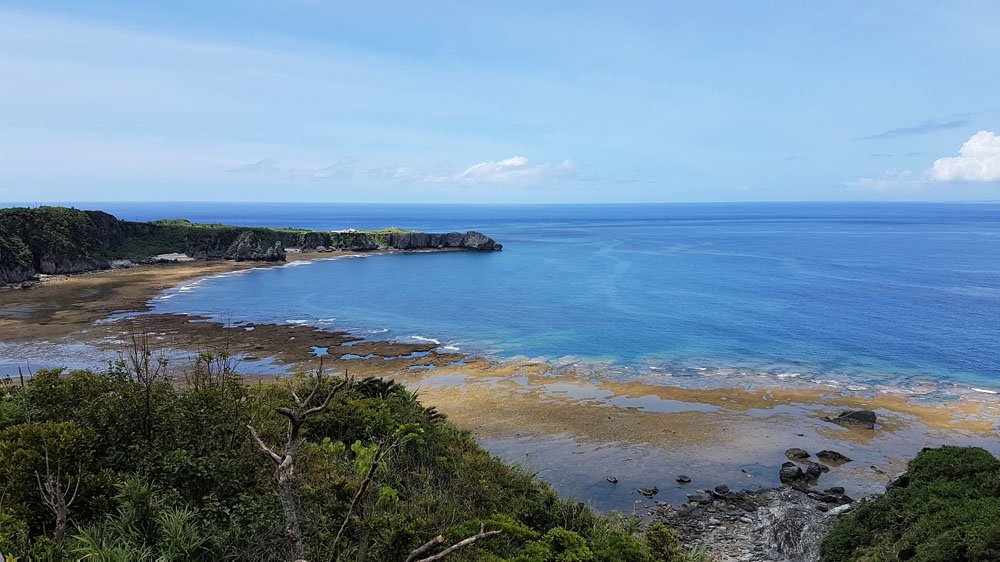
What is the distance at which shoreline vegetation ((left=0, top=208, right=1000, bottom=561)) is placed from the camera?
926cm

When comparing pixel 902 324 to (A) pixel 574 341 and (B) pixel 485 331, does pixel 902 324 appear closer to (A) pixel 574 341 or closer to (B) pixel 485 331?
(A) pixel 574 341

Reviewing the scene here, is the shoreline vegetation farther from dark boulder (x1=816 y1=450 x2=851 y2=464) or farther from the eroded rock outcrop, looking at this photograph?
dark boulder (x1=816 y1=450 x2=851 y2=464)

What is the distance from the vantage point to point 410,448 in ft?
55.0

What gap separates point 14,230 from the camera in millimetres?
79625

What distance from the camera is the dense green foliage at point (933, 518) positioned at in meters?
13.0

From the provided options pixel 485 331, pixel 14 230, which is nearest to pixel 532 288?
pixel 485 331

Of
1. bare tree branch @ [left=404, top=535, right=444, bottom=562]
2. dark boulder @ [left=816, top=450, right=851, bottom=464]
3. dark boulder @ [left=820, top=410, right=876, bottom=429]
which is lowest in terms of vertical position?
dark boulder @ [left=816, top=450, right=851, bottom=464]

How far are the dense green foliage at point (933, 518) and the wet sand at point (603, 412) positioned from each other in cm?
698

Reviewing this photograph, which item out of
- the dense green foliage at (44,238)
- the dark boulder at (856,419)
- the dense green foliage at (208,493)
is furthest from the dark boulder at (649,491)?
the dense green foliage at (44,238)

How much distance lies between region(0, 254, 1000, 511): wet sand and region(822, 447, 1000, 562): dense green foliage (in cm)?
698

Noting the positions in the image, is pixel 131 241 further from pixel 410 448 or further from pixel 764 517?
pixel 764 517

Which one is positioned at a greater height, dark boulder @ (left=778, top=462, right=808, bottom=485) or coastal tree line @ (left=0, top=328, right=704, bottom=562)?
coastal tree line @ (left=0, top=328, right=704, bottom=562)

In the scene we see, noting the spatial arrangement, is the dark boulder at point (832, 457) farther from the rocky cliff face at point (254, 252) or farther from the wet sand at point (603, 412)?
the rocky cliff face at point (254, 252)

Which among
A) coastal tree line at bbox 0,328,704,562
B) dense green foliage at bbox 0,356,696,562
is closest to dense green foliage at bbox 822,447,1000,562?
coastal tree line at bbox 0,328,704,562
